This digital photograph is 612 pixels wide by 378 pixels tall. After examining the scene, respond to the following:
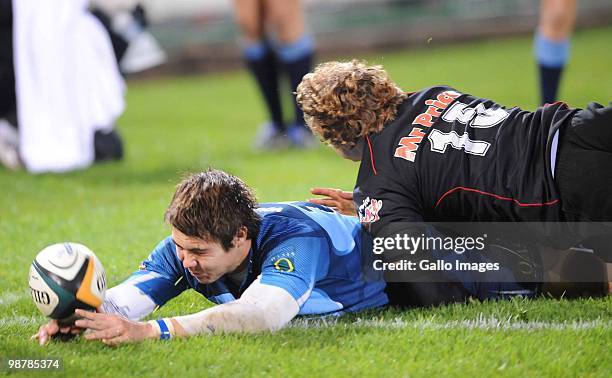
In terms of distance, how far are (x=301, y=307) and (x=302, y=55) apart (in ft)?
19.5

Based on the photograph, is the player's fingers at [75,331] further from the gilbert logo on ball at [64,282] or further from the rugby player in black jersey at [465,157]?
the rugby player in black jersey at [465,157]

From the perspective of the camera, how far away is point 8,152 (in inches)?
376

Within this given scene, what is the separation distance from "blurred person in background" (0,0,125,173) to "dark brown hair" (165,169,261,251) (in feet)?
17.2

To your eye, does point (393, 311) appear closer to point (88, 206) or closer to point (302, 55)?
point (88, 206)

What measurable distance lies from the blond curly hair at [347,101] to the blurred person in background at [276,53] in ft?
16.1

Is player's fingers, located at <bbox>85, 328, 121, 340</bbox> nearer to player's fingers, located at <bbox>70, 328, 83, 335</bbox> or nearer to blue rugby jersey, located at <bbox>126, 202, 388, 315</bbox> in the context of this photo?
player's fingers, located at <bbox>70, 328, 83, 335</bbox>

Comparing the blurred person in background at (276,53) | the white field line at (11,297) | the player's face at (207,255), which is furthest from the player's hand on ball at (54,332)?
the blurred person in background at (276,53)

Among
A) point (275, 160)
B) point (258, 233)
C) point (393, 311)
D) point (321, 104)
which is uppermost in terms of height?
point (321, 104)

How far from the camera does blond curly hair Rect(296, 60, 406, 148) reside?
4473mm

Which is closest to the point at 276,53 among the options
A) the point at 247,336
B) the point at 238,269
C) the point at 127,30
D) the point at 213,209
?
the point at 127,30

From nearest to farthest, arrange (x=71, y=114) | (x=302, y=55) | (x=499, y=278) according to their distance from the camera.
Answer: (x=499, y=278), (x=71, y=114), (x=302, y=55)

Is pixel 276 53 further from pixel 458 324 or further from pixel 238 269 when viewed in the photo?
pixel 458 324

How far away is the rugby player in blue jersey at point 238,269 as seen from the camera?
3807mm

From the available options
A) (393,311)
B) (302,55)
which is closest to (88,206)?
(302,55)
